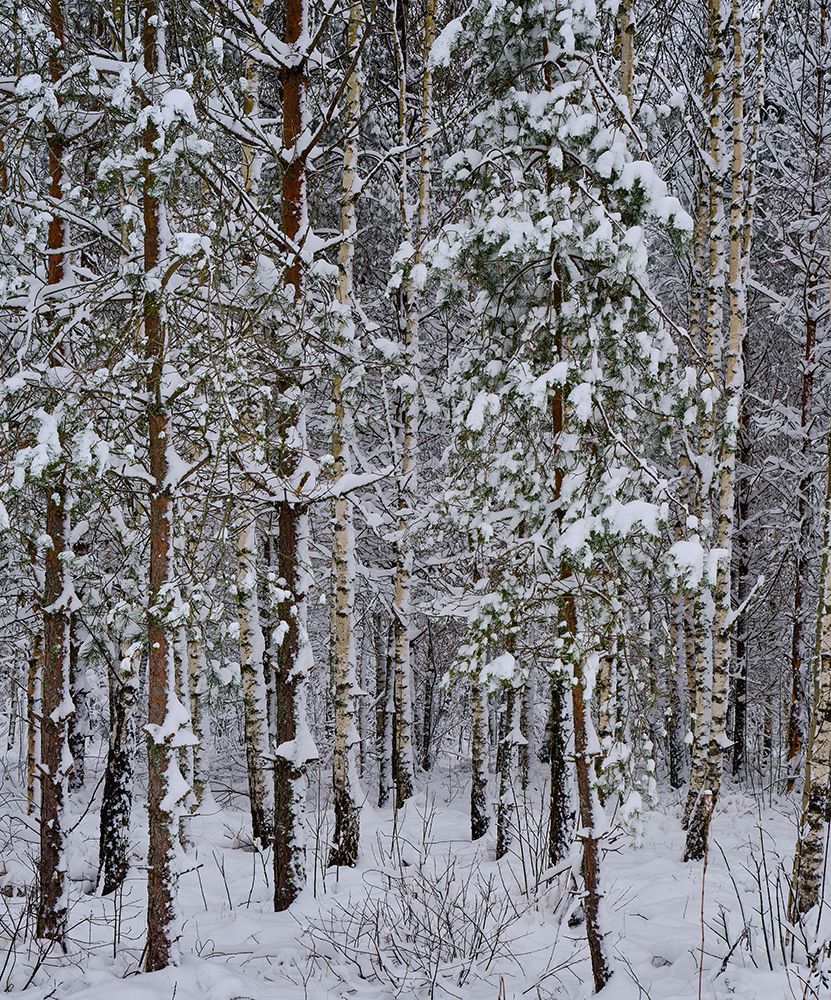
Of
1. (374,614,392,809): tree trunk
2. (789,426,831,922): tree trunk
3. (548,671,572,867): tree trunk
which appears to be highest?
(789,426,831,922): tree trunk

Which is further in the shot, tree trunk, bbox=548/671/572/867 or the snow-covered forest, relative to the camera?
tree trunk, bbox=548/671/572/867

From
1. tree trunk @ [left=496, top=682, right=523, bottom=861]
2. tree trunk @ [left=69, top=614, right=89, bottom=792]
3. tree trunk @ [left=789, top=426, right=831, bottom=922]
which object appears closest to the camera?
tree trunk @ [left=789, top=426, right=831, bottom=922]

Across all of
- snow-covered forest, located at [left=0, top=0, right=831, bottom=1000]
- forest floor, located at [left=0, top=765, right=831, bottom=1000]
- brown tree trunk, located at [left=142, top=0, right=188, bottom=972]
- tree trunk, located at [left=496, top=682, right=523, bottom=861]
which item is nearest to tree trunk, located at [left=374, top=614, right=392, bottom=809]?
tree trunk, located at [left=496, top=682, right=523, bottom=861]

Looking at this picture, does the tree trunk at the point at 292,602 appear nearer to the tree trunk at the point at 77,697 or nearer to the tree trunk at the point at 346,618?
the tree trunk at the point at 346,618

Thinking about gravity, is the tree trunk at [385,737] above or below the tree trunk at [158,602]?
below

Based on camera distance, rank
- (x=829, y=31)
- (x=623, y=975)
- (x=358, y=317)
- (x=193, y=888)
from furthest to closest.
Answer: (x=829, y=31) → (x=358, y=317) → (x=193, y=888) → (x=623, y=975)

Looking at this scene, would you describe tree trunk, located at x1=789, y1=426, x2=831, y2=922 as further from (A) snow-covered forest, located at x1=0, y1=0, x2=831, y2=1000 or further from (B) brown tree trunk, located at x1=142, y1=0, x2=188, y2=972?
(B) brown tree trunk, located at x1=142, y1=0, x2=188, y2=972

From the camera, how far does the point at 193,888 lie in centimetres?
841

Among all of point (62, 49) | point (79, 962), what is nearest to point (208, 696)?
point (79, 962)

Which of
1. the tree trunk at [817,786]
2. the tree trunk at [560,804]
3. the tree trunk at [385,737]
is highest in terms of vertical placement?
the tree trunk at [817,786]

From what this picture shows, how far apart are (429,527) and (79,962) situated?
19.5 ft

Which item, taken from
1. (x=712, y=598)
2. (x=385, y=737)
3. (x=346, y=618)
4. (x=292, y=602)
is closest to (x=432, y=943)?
(x=292, y=602)

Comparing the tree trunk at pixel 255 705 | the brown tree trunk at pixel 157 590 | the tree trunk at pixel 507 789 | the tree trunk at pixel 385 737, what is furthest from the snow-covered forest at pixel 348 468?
the tree trunk at pixel 385 737

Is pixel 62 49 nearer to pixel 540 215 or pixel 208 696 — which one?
pixel 540 215
